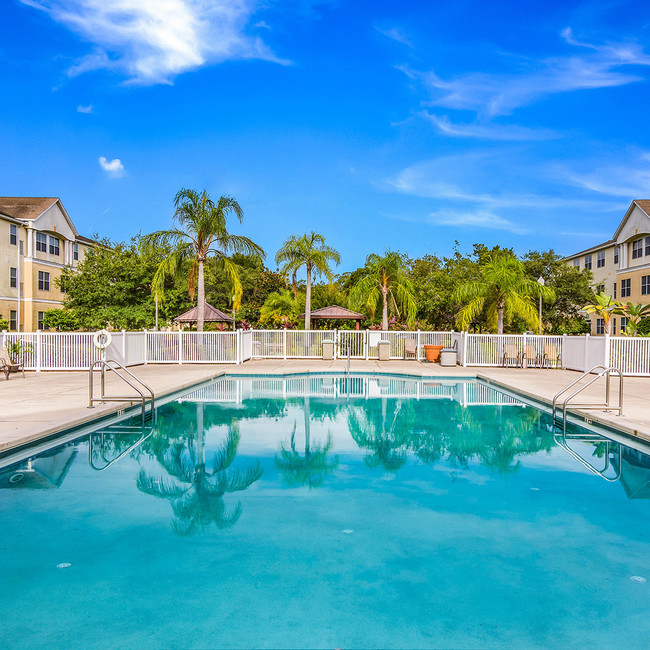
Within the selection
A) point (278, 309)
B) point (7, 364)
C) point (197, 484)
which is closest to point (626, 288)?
point (278, 309)

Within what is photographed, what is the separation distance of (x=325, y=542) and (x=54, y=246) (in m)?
37.8

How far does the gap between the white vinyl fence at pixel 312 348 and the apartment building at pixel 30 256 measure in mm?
16928

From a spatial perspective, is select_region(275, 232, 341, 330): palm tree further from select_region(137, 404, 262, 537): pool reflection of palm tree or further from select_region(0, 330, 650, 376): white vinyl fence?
select_region(137, 404, 262, 537): pool reflection of palm tree

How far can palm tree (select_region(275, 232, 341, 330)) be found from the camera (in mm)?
28484

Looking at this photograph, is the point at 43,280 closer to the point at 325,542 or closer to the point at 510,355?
the point at 510,355

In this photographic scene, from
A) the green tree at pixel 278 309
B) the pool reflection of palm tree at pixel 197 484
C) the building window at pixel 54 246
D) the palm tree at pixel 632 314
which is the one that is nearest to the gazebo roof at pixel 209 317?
the green tree at pixel 278 309

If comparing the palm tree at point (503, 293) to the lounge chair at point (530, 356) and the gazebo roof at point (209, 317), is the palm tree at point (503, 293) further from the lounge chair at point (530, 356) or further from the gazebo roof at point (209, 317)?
the gazebo roof at point (209, 317)

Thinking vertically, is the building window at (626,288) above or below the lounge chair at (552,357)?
above

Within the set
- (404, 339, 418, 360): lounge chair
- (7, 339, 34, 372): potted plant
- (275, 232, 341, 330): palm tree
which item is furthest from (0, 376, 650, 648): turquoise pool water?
(275, 232, 341, 330): palm tree

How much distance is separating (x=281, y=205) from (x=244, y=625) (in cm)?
3666

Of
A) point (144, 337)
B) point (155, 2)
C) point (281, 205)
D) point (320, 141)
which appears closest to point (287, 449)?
point (144, 337)

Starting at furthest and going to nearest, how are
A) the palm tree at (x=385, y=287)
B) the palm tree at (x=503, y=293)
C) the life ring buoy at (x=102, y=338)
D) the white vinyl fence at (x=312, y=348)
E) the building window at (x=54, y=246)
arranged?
the building window at (x=54, y=246) < the palm tree at (x=385, y=287) < the palm tree at (x=503, y=293) < the white vinyl fence at (x=312, y=348) < the life ring buoy at (x=102, y=338)

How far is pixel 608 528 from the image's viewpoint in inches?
194

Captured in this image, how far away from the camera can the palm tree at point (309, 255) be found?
93.5 ft
